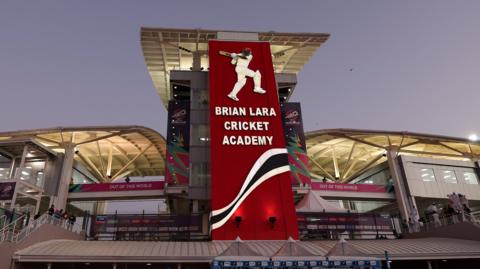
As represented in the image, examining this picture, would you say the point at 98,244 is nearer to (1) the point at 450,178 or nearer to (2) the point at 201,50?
(2) the point at 201,50

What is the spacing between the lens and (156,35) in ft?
120

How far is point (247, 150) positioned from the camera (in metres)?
26.9

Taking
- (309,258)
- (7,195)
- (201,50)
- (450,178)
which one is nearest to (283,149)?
(309,258)

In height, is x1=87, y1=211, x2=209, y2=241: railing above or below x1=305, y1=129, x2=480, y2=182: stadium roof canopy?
below

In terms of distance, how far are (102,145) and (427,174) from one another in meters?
40.3

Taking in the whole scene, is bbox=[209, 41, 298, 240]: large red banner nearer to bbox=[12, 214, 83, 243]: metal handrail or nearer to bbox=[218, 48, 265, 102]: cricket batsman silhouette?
bbox=[218, 48, 265, 102]: cricket batsman silhouette

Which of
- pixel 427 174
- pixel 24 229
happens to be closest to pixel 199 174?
pixel 24 229

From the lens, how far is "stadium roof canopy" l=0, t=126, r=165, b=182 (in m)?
36.7

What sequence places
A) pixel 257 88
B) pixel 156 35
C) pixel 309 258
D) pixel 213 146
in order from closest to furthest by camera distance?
pixel 309 258
pixel 213 146
pixel 257 88
pixel 156 35

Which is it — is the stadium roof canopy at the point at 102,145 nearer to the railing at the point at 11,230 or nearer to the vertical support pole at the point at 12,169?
the vertical support pole at the point at 12,169

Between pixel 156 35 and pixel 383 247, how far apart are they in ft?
95.1

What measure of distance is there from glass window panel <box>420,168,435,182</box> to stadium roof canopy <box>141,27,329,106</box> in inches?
739

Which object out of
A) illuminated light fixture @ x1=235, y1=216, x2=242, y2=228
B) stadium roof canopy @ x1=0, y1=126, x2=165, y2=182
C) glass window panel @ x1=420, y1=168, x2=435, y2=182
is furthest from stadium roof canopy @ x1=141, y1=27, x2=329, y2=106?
glass window panel @ x1=420, y1=168, x2=435, y2=182

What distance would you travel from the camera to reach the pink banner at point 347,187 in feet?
124
